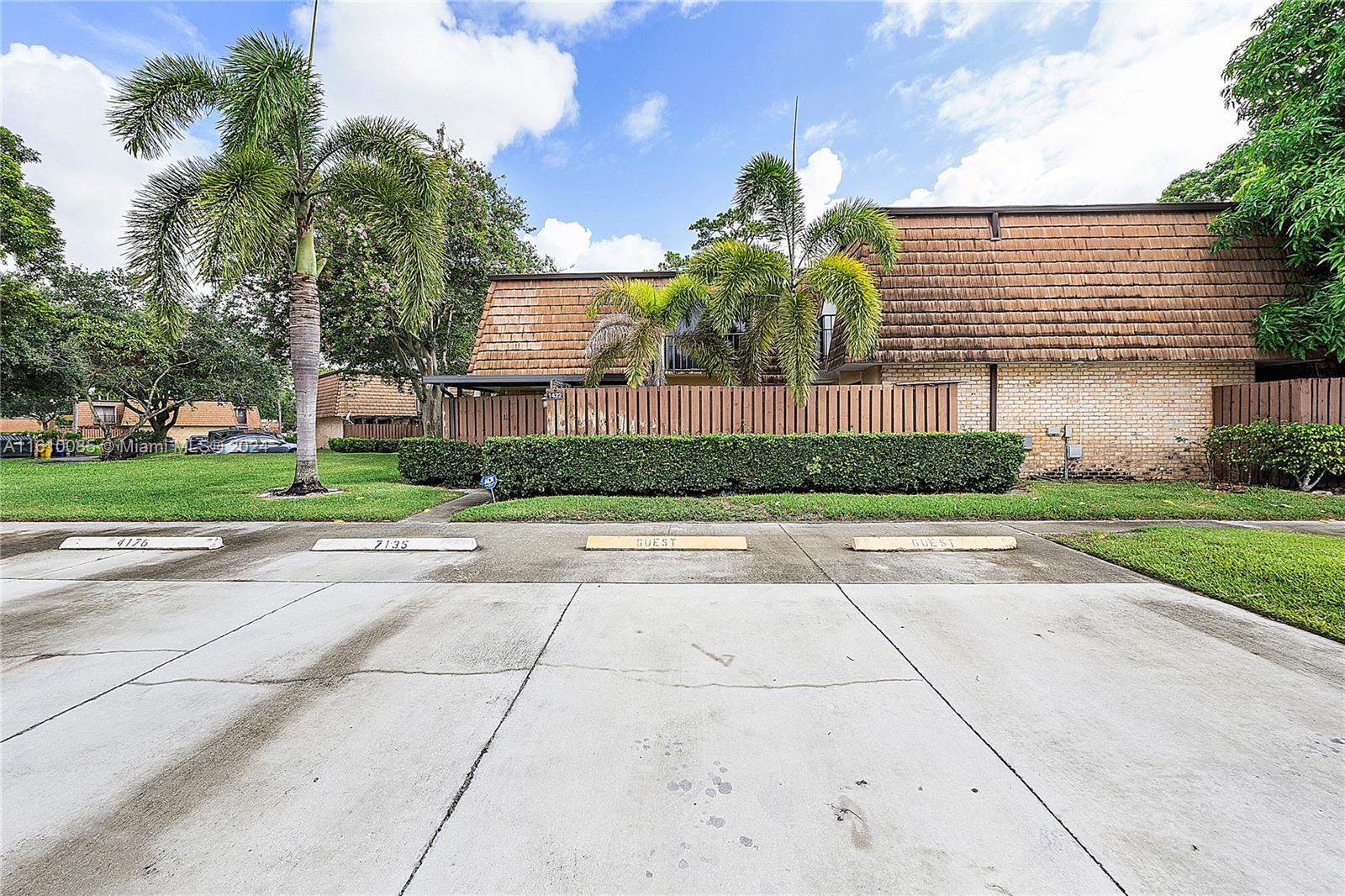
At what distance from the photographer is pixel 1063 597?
13.9 feet

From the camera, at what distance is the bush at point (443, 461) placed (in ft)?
37.3

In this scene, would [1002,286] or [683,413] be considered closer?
[683,413]

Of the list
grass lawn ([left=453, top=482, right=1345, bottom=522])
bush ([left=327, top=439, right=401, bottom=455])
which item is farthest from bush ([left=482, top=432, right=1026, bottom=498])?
bush ([left=327, top=439, right=401, bottom=455])

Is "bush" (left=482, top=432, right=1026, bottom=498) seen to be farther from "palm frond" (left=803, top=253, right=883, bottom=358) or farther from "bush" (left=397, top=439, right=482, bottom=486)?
"bush" (left=397, top=439, right=482, bottom=486)

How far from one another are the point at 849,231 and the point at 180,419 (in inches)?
2337

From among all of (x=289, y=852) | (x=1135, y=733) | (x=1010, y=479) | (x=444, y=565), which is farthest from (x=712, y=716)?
(x=1010, y=479)

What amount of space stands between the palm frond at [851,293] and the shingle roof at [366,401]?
2891cm

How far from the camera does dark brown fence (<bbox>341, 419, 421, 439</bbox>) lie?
30953mm

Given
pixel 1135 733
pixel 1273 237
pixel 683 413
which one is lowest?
pixel 1135 733

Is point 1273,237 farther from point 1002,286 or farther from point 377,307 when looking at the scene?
point 377,307

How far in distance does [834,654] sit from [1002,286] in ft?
37.5

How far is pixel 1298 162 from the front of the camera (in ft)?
31.1

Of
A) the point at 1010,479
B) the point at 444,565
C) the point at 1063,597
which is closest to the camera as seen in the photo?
the point at 1063,597

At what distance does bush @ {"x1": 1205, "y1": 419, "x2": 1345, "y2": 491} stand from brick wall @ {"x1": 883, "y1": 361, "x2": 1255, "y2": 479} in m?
1.08
